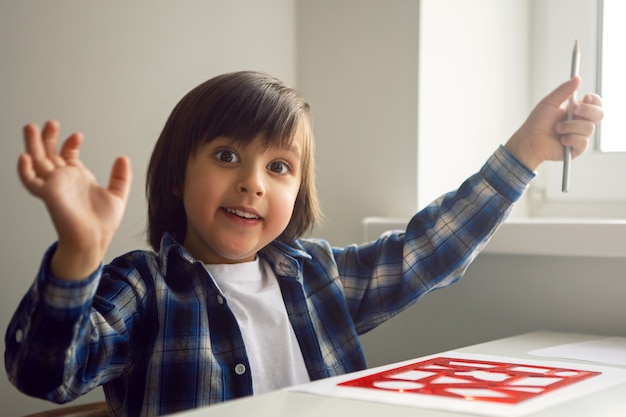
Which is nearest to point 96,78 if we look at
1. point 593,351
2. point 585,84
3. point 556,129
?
point 556,129

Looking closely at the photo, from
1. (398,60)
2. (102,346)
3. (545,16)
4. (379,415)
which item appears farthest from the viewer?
(545,16)

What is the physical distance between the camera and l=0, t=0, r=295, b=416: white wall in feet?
3.44

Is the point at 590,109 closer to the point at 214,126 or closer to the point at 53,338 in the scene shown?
the point at 214,126

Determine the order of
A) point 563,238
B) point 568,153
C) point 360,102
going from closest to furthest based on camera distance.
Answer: point 568,153
point 563,238
point 360,102

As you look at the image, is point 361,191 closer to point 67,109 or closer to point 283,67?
point 283,67

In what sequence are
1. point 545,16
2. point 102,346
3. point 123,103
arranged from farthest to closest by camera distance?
point 545,16 → point 123,103 → point 102,346

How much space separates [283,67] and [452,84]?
300 mm

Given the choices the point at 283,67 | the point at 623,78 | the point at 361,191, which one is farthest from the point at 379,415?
the point at 623,78

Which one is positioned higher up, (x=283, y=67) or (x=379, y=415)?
(x=283, y=67)

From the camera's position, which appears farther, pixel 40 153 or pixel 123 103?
pixel 123 103

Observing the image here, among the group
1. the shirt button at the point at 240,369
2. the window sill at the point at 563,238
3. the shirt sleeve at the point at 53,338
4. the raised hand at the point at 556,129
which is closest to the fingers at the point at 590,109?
the raised hand at the point at 556,129

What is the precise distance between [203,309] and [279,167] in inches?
8.0

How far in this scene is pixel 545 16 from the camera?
1.53 metres

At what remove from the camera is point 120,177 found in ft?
2.35
